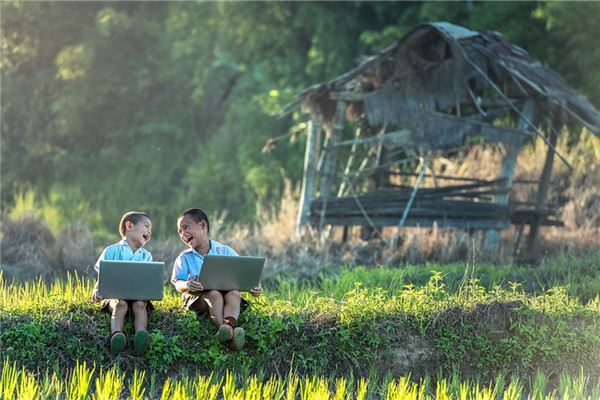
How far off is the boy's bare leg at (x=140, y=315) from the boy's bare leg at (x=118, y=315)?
0.25 ft

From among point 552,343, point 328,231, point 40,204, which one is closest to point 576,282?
point 552,343

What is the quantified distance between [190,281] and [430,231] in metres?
9.12

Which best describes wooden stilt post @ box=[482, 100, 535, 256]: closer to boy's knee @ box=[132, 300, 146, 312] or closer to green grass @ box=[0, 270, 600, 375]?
green grass @ box=[0, 270, 600, 375]

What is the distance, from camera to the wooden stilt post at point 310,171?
17.3m

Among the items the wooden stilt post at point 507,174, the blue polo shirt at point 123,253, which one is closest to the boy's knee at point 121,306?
the blue polo shirt at point 123,253

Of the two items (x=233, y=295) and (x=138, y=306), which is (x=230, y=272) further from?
(x=138, y=306)

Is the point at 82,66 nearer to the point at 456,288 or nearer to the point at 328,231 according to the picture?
the point at 328,231

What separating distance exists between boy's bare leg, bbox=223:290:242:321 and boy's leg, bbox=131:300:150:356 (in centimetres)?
57

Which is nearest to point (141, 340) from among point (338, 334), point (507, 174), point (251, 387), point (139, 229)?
point (139, 229)

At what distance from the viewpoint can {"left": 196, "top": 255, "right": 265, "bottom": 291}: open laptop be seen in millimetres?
8453

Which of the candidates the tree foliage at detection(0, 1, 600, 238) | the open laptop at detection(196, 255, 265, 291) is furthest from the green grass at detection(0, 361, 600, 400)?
the tree foliage at detection(0, 1, 600, 238)

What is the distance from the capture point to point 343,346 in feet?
29.3

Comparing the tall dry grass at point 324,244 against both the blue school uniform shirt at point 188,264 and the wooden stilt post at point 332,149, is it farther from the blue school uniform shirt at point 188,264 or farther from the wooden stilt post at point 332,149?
the blue school uniform shirt at point 188,264

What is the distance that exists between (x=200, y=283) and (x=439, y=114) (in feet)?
26.8
